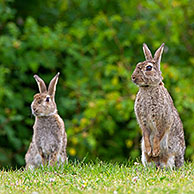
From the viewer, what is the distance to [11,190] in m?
5.57

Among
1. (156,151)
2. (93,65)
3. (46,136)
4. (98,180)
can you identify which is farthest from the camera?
(93,65)

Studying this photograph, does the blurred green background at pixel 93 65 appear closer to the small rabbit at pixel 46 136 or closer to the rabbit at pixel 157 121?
the small rabbit at pixel 46 136

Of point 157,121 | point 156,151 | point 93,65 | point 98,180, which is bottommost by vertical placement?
point 98,180

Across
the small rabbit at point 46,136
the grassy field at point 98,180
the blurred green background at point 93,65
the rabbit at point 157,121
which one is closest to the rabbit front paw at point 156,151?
the rabbit at point 157,121

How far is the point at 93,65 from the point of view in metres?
11.7

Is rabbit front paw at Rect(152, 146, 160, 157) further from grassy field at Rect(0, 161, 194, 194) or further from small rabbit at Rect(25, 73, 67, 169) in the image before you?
small rabbit at Rect(25, 73, 67, 169)

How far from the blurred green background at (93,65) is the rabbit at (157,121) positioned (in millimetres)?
3400

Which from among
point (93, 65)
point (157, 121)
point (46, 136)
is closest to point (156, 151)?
point (157, 121)

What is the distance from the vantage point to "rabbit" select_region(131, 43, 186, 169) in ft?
22.9

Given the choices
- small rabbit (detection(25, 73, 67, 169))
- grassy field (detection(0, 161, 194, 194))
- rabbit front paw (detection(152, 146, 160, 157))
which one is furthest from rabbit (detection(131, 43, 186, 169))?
small rabbit (detection(25, 73, 67, 169))

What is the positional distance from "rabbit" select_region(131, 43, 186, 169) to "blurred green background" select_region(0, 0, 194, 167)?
11.2ft

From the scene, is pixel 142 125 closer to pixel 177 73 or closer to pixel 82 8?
pixel 177 73

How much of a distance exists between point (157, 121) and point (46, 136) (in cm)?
188

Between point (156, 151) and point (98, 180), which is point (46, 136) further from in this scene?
point (98, 180)
